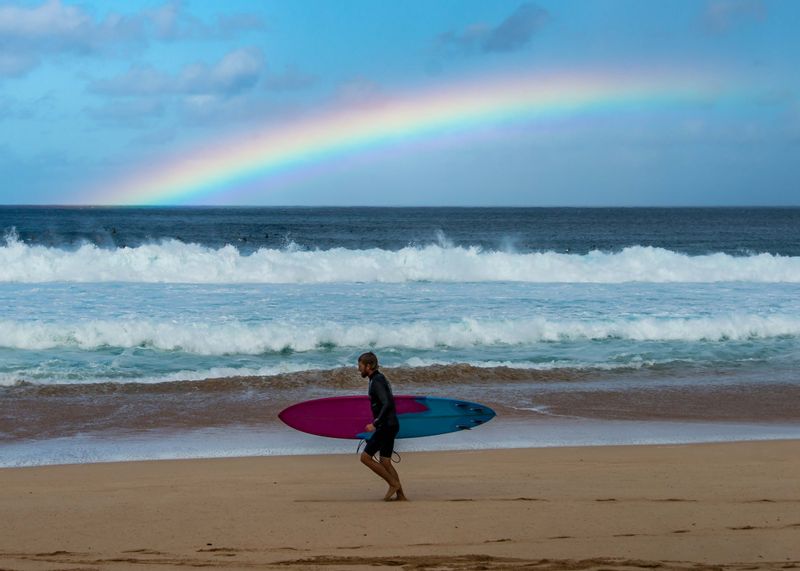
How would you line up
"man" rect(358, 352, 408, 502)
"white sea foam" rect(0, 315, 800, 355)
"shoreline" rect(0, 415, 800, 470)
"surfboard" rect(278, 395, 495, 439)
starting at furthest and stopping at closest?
"white sea foam" rect(0, 315, 800, 355) → "shoreline" rect(0, 415, 800, 470) → "surfboard" rect(278, 395, 495, 439) → "man" rect(358, 352, 408, 502)

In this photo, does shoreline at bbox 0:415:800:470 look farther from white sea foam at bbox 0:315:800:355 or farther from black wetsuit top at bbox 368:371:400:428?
white sea foam at bbox 0:315:800:355

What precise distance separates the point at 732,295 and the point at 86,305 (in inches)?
653

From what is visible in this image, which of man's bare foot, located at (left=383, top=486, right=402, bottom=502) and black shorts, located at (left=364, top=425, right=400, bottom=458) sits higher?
black shorts, located at (left=364, top=425, right=400, bottom=458)

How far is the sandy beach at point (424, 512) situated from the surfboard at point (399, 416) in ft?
1.35

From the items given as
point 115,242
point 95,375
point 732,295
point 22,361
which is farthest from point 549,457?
point 115,242

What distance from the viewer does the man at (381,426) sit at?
7262mm

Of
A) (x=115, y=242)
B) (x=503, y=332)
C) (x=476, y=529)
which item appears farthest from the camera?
(x=115, y=242)

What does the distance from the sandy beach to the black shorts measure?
0.42 meters

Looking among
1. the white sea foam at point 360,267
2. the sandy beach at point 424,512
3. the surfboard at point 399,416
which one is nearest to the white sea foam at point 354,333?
the sandy beach at point 424,512

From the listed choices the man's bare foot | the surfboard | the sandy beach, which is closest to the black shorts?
the man's bare foot

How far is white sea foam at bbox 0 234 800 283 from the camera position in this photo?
27547 mm

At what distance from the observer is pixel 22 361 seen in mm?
15438

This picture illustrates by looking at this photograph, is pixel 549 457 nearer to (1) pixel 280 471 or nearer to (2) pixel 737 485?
(2) pixel 737 485

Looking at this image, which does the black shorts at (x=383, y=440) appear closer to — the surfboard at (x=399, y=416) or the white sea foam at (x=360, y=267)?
the surfboard at (x=399, y=416)
